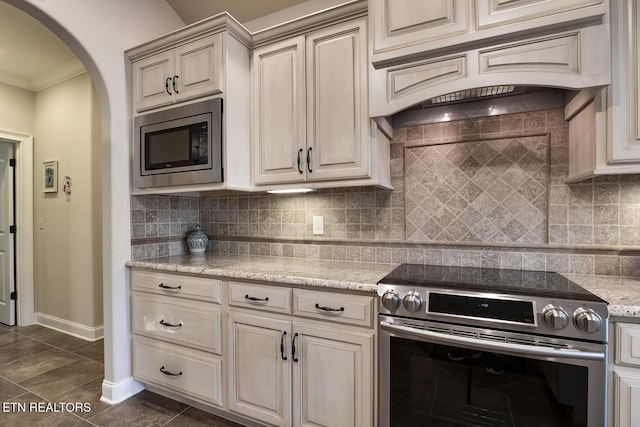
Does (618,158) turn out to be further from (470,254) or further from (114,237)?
(114,237)

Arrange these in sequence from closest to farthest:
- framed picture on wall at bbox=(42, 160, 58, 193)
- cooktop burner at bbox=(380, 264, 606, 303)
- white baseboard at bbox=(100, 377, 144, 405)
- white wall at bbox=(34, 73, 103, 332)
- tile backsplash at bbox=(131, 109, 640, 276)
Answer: cooktop burner at bbox=(380, 264, 606, 303), tile backsplash at bbox=(131, 109, 640, 276), white baseboard at bbox=(100, 377, 144, 405), white wall at bbox=(34, 73, 103, 332), framed picture on wall at bbox=(42, 160, 58, 193)

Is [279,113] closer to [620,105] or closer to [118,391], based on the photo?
[620,105]

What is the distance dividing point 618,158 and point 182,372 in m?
2.51

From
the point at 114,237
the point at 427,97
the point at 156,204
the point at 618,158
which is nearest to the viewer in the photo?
the point at 618,158

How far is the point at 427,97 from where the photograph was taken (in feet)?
4.97

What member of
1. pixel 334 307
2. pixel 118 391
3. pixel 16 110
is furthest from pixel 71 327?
pixel 334 307

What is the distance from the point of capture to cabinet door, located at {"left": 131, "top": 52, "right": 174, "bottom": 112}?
2152mm

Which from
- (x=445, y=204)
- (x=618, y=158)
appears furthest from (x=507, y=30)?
(x=445, y=204)

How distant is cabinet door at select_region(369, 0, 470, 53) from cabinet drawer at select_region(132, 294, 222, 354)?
67.8 inches

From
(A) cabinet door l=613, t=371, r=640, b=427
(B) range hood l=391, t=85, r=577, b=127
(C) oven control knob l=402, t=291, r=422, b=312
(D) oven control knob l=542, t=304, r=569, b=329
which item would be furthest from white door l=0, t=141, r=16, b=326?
(A) cabinet door l=613, t=371, r=640, b=427

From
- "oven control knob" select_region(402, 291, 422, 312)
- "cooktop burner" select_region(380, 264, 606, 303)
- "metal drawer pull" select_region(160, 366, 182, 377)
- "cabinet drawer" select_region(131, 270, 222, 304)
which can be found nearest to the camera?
"cooktop burner" select_region(380, 264, 606, 303)

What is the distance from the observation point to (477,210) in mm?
1837

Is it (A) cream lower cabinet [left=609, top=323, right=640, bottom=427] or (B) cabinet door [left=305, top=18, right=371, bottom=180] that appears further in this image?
(B) cabinet door [left=305, top=18, right=371, bottom=180]

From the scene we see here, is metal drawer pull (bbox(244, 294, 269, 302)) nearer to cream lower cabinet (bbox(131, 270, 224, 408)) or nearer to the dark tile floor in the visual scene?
cream lower cabinet (bbox(131, 270, 224, 408))
